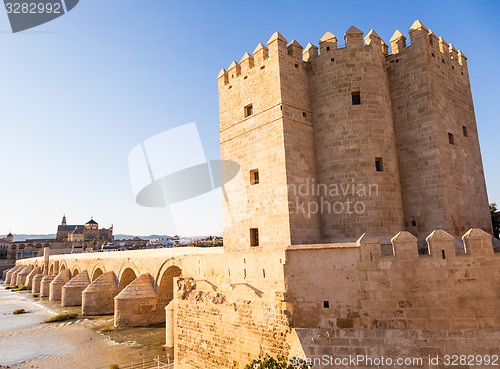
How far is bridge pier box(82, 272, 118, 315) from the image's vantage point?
2325 centimetres

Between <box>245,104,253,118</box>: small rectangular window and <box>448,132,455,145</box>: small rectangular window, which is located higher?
<box>245,104,253,118</box>: small rectangular window

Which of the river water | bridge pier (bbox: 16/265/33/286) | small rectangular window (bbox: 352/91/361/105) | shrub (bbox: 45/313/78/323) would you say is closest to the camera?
small rectangular window (bbox: 352/91/361/105)

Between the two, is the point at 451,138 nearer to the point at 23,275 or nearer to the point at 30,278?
the point at 30,278

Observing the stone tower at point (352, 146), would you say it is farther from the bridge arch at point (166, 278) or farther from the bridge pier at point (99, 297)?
the bridge pier at point (99, 297)

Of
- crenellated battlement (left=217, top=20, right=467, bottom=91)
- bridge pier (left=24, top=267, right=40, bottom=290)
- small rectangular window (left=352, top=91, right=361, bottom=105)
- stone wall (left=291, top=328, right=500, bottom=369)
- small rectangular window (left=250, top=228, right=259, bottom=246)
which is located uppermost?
crenellated battlement (left=217, top=20, right=467, bottom=91)

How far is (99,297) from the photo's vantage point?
23266 mm

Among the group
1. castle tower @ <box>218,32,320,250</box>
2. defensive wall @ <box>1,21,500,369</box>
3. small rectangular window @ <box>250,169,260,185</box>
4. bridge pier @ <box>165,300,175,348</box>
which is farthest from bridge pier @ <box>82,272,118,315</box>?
small rectangular window @ <box>250,169,260,185</box>

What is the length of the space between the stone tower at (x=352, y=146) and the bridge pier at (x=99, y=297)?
14.8 m

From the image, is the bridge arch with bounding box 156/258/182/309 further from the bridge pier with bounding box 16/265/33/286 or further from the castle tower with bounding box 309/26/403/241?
the bridge pier with bounding box 16/265/33/286

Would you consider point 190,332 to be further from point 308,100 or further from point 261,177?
point 308,100

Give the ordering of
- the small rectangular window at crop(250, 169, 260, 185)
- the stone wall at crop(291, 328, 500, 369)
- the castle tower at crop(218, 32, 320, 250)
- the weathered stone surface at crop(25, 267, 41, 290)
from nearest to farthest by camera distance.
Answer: the stone wall at crop(291, 328, 500, 369), the castle tower at crop(218, 32, 320, 250), the small rectangular window at crop(250, 169, 260, 185), the weathered stone surface at crop(25, 267, 41, 290)

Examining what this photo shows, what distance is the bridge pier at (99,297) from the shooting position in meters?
23.2

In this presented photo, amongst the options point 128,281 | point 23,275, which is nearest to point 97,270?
point 128,281

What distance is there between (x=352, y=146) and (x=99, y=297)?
2030 centimetres
